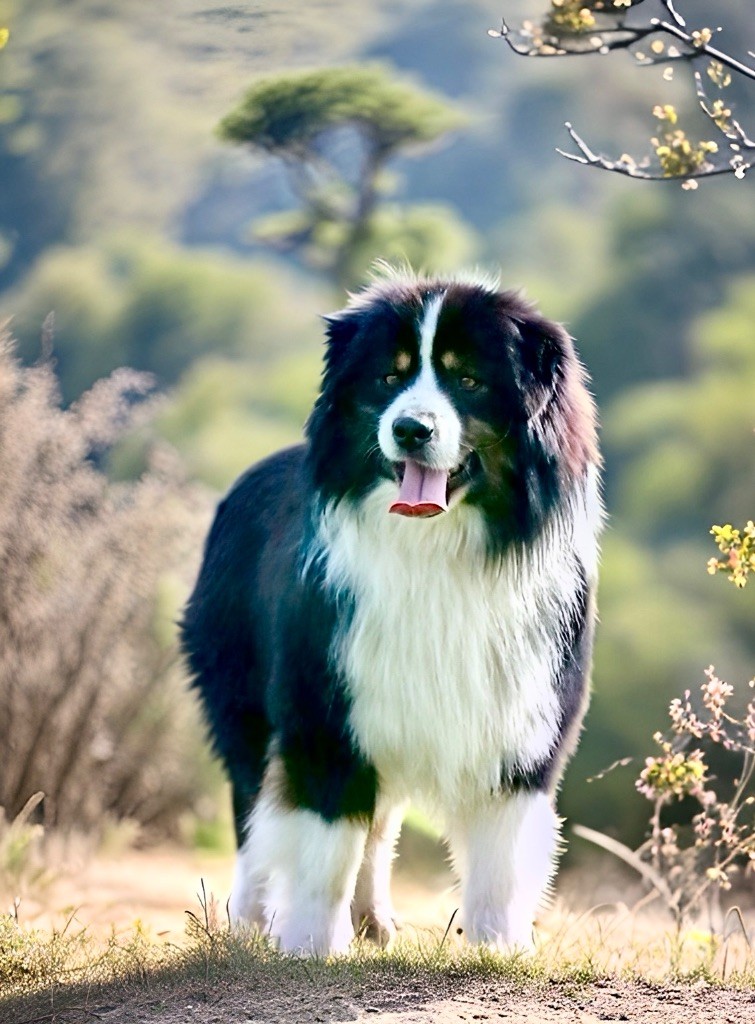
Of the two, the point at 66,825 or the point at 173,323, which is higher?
the point at 173,323

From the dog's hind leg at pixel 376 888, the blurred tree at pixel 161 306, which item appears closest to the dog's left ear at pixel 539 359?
the dog's hind leg at pixel 376 888

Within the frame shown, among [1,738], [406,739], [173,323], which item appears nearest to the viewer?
[406,739]

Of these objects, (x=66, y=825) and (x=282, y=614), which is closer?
(x=282, y=614)

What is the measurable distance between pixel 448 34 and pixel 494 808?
769 centimetres

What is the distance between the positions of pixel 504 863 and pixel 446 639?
66 centimetres

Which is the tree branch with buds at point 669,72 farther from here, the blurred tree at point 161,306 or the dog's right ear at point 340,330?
the blurred tree at point 161,306

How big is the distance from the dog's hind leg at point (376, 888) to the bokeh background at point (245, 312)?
2.32m

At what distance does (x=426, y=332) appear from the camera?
11.6 ft

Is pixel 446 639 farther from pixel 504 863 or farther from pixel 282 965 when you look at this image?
pixel 282 965

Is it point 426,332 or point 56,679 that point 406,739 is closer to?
point 426,332

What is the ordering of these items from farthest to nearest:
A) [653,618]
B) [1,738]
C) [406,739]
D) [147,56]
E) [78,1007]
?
[653,618] → [147,56] → [1,738] → [406,739] → [78,1007]

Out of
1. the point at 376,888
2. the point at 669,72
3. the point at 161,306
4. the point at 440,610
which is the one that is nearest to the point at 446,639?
the point at 440,610

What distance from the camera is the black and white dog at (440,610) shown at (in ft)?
11.7

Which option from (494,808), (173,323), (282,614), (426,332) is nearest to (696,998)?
(494,808)
